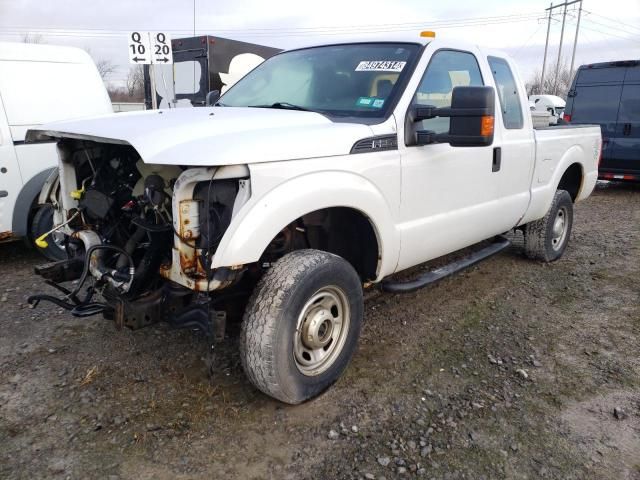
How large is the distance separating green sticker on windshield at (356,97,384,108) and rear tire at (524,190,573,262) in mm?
2845

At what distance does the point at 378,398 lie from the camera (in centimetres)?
303

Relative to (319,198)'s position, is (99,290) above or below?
below

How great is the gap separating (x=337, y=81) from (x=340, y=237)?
1053 millimetres

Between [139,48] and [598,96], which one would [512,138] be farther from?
[598,96]

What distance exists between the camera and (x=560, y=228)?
5707mm

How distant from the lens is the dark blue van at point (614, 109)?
9648 mm

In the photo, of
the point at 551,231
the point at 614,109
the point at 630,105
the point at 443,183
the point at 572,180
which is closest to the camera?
the point at 443,183

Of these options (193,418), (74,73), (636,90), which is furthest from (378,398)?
(636,90)

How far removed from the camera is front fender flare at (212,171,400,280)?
2.44m

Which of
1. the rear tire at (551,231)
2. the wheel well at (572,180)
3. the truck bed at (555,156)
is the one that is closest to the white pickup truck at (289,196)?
the truck bed at (555,156)

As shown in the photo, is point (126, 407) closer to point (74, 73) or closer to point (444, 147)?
point (444, 147)

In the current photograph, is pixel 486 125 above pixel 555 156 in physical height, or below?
above

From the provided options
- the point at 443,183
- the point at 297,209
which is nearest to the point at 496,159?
the point at 443,183

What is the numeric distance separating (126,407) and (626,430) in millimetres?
A: 2698
